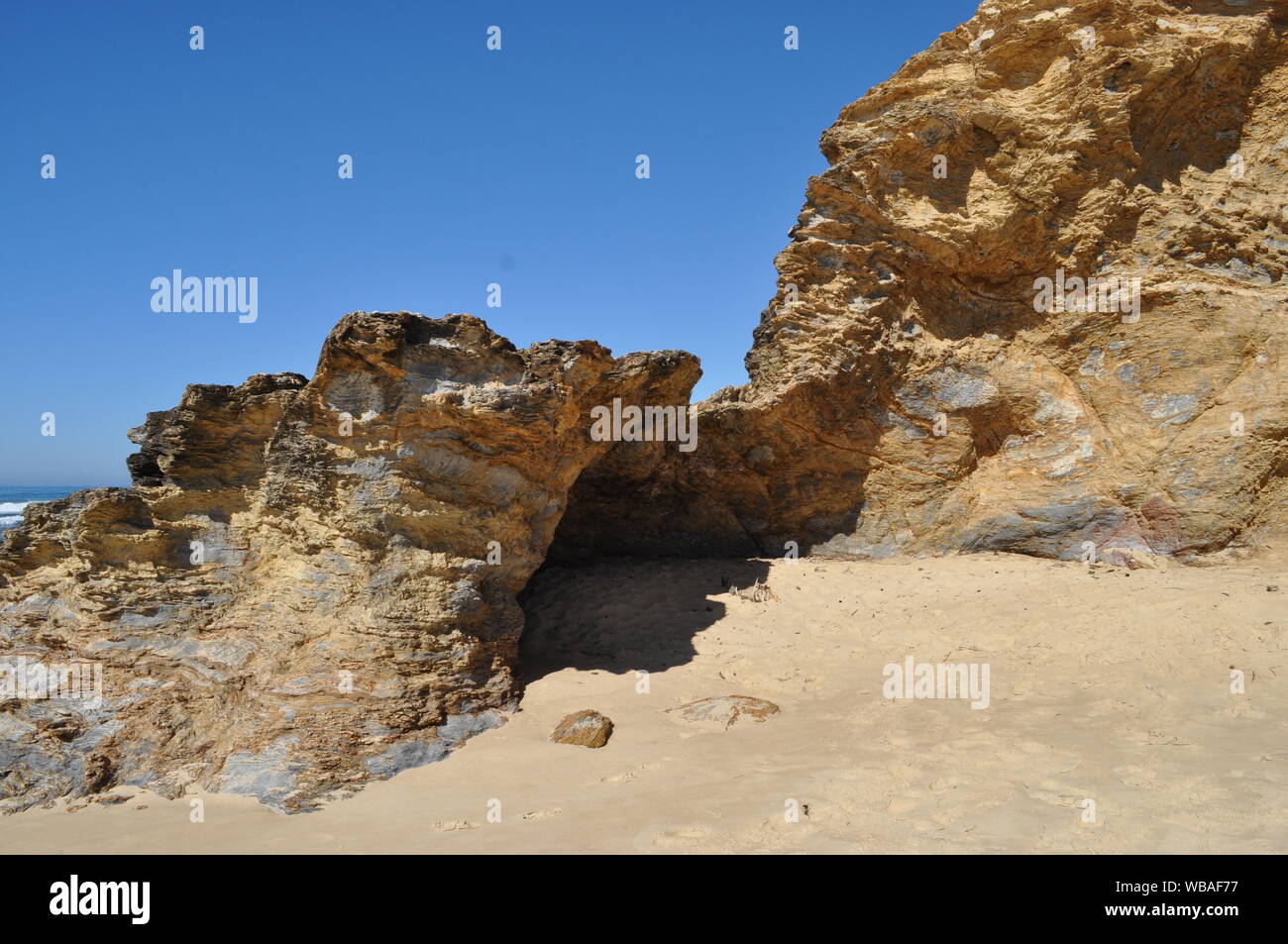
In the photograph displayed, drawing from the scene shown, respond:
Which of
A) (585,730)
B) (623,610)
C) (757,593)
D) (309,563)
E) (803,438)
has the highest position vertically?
(803,438)

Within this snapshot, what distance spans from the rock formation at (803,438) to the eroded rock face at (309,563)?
0.03m

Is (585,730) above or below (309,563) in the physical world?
below

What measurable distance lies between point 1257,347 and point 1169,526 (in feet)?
7.29

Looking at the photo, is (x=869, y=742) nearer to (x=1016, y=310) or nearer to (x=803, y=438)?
(x=803, y=438)

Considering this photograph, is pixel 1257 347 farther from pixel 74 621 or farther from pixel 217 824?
pixel 74 621

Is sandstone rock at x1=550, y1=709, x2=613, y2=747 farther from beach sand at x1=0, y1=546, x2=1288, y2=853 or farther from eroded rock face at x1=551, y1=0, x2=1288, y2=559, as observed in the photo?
eroded rock face at x1=551, y1=0, x2=1288, y2=559

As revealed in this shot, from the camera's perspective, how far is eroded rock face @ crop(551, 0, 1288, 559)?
348 inches

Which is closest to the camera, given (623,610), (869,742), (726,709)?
(869,742)

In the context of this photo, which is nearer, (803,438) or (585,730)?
(585,730)

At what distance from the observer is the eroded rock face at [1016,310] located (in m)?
8.84

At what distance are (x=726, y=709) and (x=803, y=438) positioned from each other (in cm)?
483

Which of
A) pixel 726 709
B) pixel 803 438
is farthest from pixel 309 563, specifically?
pixel 803 438

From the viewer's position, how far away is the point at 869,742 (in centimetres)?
538

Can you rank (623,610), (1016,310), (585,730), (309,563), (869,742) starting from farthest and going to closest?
(1016,310) → (623,610) → (309,563) → (585,730) → (869,742)
